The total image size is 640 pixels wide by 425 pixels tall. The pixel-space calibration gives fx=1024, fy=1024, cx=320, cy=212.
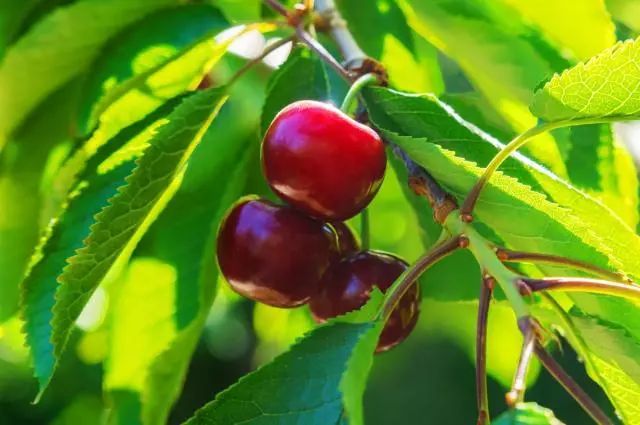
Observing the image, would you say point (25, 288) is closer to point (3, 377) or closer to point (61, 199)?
point (61, 199)

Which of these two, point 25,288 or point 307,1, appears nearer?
point 25,288

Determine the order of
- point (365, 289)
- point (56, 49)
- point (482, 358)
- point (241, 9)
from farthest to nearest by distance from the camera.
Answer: point (241, 9), point (56, 49), point (365, 289), point (482, 358)

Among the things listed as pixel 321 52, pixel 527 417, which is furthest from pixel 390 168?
pixel 527 417

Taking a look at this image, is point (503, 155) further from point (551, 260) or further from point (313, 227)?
point (313, 227)

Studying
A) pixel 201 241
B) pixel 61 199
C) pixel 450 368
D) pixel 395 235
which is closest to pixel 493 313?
pixel 395 235

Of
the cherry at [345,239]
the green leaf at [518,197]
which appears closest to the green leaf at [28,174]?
the cherry at [345,239]
